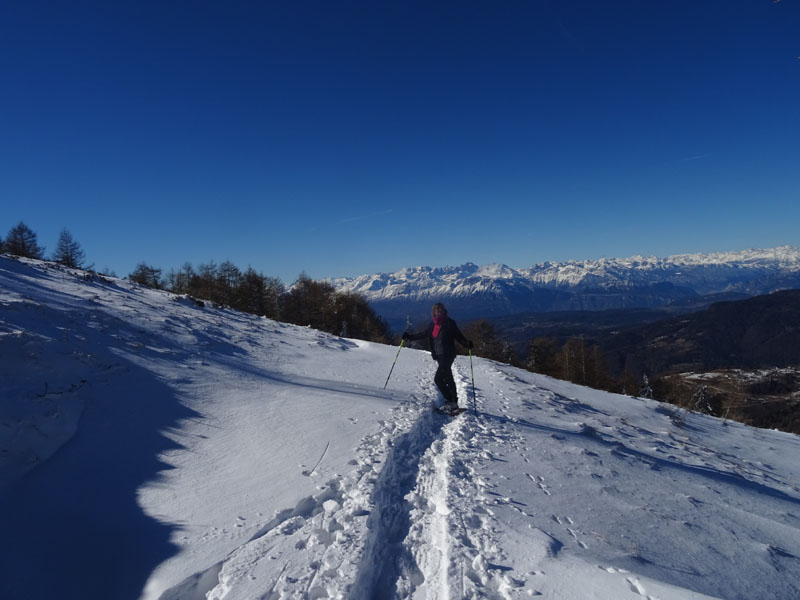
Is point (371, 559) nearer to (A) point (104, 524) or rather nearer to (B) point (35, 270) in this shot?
(A) point (104, 524)

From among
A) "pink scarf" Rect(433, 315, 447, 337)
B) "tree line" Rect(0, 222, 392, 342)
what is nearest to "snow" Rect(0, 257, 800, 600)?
"pink scarf" Rect(433, 315, 447, 337)

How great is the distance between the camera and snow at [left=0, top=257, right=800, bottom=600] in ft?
12.1

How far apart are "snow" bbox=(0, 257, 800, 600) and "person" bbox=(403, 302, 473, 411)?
771 millimetres

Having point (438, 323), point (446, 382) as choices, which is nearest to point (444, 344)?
point (438, 323)

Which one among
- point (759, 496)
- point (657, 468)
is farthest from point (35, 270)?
point (759, 496)

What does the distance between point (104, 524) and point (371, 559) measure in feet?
10.6

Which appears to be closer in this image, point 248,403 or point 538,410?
point 248,403

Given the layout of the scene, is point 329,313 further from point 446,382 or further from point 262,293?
point 446,382

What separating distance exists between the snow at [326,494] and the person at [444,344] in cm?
77

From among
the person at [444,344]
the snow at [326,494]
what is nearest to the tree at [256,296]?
the snow at [326,494]

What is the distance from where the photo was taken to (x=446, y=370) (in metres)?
9.90

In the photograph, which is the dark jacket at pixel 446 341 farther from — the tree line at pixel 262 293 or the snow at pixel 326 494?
the tree line at pixel 262 293

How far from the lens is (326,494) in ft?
17.3

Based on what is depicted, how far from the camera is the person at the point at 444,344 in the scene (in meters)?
9.77
